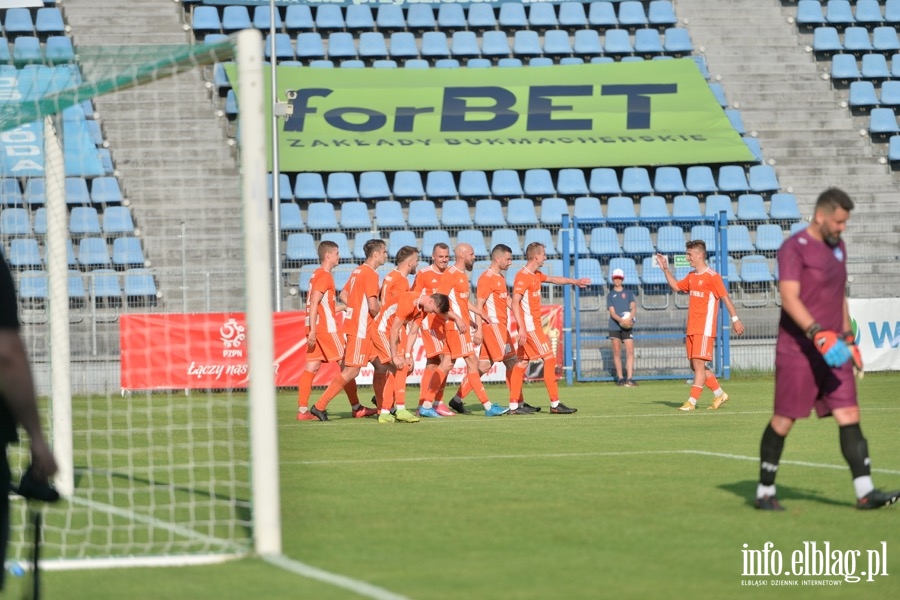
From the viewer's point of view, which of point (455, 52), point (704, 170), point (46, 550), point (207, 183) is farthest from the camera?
point (455, 52)

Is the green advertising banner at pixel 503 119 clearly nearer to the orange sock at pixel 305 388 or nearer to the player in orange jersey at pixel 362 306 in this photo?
the orange sock at pixel 305 388

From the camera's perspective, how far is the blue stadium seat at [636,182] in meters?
28.6

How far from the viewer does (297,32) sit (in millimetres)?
31984

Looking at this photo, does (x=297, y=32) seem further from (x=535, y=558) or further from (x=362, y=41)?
(x=535, y=558)

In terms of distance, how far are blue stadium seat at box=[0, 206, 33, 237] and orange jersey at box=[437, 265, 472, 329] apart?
21.6 ft

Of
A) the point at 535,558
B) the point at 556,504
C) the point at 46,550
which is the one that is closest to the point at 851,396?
the point at 556,504

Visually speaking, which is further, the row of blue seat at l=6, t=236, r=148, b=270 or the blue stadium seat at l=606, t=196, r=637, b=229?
the blue stadium seat at l=606, t=196, r=637, b=229

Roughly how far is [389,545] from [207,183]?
67.4 feet

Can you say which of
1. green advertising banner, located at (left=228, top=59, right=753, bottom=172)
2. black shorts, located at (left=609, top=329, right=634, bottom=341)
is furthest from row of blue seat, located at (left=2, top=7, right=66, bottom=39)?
black shorts, located at (left=609, top=329, right=634, bottom=341)

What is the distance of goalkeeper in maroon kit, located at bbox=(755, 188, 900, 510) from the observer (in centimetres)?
827

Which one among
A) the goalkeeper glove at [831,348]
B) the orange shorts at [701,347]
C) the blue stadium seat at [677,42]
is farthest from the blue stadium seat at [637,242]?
the goalkeeper glove at [831,348]

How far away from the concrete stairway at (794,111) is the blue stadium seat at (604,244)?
500 cm

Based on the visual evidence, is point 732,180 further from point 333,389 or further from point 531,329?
point 333,389

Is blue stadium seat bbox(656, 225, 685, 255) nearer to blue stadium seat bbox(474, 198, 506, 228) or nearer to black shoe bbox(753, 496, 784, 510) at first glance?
blue stadium seat bbox(474, 198, 506, 228)
